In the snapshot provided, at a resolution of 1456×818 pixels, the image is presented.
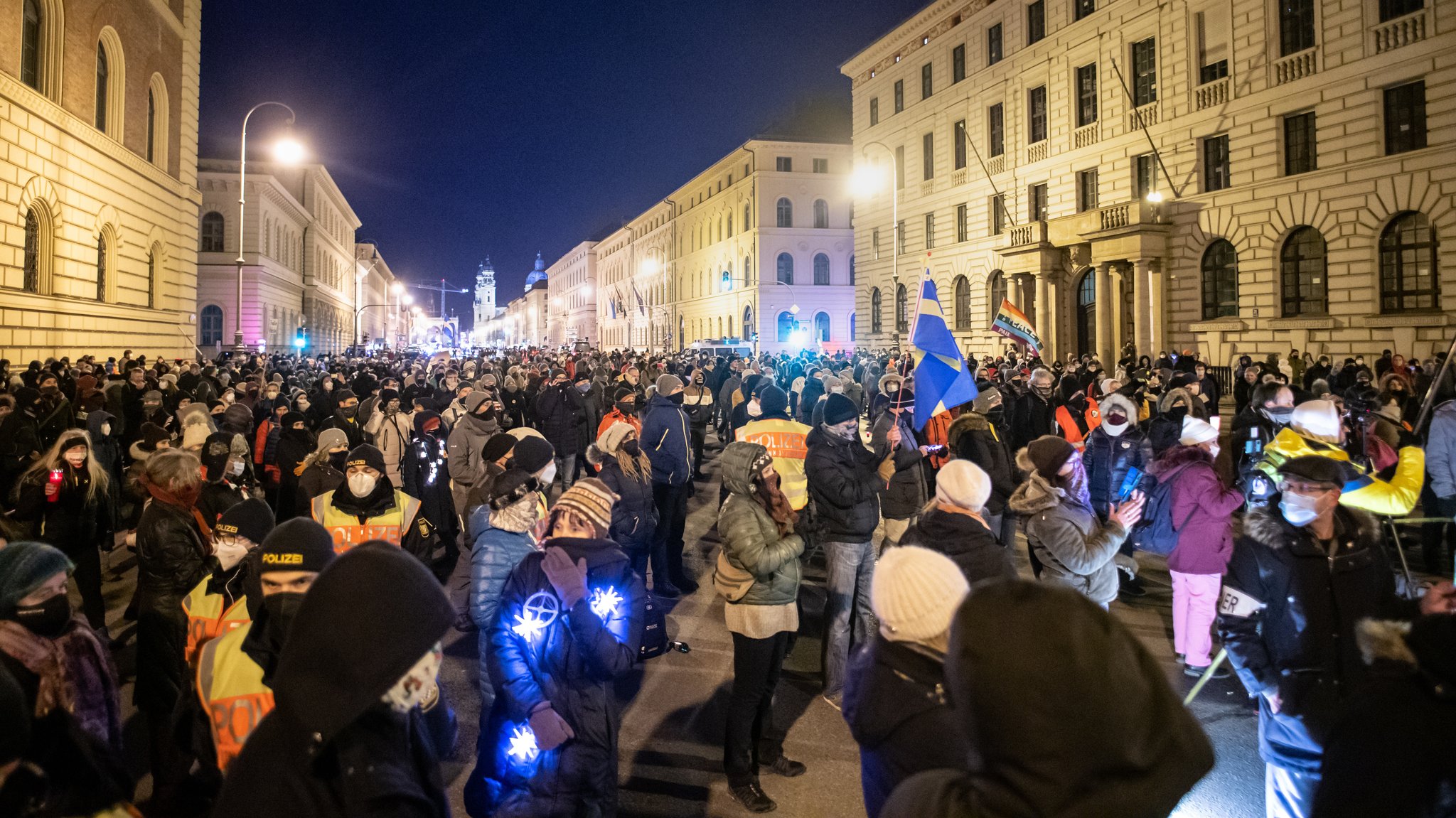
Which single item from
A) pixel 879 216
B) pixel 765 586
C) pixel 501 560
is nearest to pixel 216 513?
pixel 501 560

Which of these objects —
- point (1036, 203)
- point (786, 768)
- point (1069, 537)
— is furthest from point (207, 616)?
point (1036, 203)

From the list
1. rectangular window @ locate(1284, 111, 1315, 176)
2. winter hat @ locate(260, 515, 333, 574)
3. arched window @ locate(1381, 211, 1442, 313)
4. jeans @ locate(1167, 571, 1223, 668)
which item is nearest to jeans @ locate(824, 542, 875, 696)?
jeans @ locate(1167, 571, 1223, 668)

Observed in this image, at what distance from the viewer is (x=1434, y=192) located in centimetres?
2105

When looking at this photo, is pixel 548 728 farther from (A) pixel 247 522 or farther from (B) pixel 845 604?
(B) pixel 845 604

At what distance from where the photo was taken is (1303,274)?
24656 millimetres

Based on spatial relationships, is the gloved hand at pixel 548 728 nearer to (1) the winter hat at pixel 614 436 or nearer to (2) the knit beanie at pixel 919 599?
(2) the knit beanie at pixel 919 599

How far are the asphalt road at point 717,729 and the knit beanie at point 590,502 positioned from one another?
183cm

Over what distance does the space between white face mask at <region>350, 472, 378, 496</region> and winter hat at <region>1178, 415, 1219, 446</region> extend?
5.46 metres

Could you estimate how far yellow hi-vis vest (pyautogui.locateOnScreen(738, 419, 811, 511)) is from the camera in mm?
6930

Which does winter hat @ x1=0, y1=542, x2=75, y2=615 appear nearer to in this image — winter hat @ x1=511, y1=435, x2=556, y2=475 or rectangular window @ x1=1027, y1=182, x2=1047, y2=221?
winter hat @ x1=511, y1=435, x2=556, y2=475

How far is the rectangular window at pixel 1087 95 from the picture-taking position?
31.7m

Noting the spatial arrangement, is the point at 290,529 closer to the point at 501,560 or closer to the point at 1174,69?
the point at 501,560

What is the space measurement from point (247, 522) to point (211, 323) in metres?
55.0

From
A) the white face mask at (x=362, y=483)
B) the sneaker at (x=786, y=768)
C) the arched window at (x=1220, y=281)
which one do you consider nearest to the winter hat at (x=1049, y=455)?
the sneaker at (x=786, y=768)
